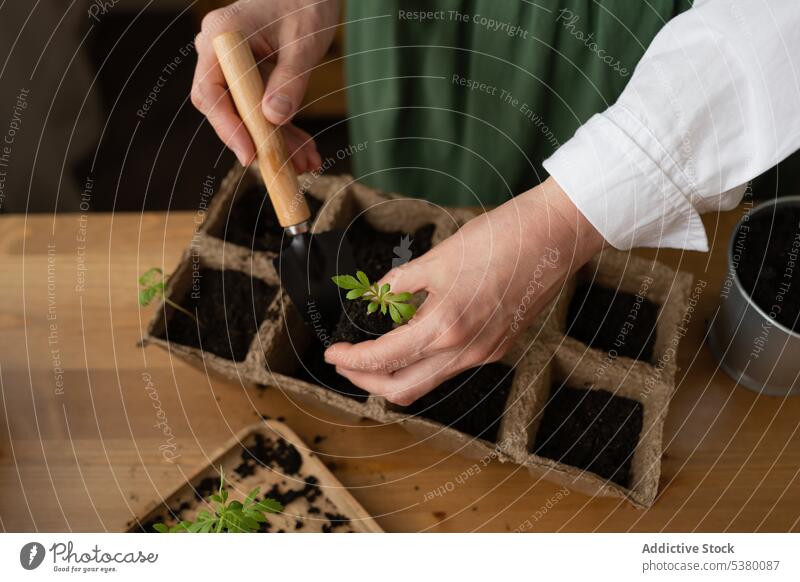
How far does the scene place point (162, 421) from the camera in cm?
77

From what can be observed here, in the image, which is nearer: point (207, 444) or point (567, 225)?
point (567, 225)

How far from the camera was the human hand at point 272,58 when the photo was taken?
0.65 meters

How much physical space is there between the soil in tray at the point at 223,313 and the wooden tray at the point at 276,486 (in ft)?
0.36

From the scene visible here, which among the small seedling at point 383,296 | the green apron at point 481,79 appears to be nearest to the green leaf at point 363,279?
the small seedling at point 383,296

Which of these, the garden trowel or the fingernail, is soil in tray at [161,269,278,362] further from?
the fingernail

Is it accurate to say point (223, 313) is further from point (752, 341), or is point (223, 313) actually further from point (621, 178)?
point (752, 341)

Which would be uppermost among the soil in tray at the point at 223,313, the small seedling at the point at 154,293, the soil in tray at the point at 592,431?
the small seedling at the point at 154,293

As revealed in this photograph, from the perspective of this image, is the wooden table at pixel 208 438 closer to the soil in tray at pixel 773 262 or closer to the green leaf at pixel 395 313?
the soil in tray at pixel 773 262

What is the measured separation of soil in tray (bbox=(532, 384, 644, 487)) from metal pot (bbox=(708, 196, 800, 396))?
14 centimetres

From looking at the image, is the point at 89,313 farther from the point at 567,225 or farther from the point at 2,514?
the point at 567,225

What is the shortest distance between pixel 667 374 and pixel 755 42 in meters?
0.34

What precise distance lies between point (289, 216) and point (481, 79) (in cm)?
34

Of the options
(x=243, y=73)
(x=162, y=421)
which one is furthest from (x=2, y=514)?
(x=243, y=73)
